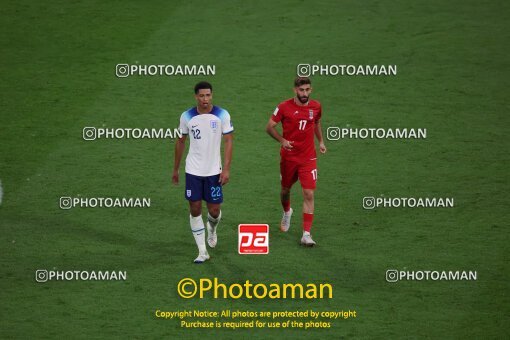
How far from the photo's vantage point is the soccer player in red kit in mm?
14820

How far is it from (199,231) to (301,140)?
1866mm

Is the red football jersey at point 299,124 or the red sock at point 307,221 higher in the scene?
the red football jersey at point 299,124

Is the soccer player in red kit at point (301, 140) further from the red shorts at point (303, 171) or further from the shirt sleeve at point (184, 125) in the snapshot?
the shirt sleeve at point (184, 125)

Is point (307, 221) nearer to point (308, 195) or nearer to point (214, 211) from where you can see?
point (308, 195)

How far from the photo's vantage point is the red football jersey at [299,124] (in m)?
14.8

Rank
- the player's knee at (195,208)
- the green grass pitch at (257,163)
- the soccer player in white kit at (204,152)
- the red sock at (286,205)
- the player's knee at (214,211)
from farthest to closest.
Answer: the red sock at (286,205)
the player's knee at (214,211)
the player's knee at (195,208)
the soccer player in white kit at (204,152)
the green grass pitch at (257,163)

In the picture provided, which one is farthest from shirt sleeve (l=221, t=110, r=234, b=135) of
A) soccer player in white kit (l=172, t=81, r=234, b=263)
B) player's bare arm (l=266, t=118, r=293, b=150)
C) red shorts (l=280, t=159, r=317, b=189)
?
red shorts (l=280, t=159, r=317, b=189)

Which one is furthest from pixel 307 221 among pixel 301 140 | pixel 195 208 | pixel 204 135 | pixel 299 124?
pixel 204 135

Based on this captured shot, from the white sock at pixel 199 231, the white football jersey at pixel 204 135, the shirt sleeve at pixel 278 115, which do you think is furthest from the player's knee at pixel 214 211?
the shirt sleeve at pixel 278 115

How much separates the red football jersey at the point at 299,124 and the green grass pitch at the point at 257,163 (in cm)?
125

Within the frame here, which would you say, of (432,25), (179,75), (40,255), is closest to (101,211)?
(40,255)

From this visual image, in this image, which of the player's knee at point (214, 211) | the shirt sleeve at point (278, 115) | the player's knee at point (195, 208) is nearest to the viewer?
the player's knee at point (195, 208)

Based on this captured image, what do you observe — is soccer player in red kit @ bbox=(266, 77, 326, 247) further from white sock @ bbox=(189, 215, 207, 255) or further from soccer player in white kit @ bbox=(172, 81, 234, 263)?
white sock @ bbox=(189, 215, 207, 255)

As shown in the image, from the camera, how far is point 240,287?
13789mm
